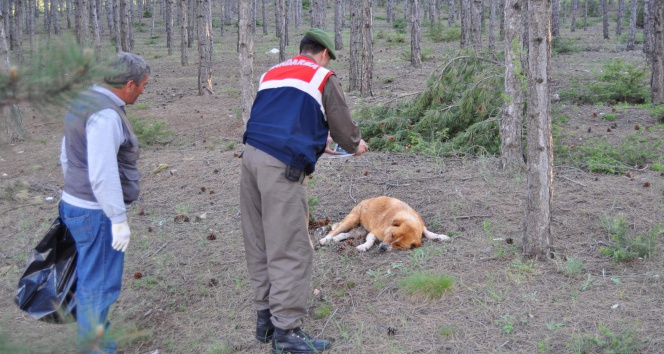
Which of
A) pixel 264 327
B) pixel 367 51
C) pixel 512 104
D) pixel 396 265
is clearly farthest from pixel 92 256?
pixel 367 51

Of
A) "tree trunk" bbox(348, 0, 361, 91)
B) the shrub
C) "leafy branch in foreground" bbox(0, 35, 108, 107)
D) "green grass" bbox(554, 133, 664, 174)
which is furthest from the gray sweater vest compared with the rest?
the shrub

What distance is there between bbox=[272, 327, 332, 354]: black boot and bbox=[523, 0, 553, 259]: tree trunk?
2.14m

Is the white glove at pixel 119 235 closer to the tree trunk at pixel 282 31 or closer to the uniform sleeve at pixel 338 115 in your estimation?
the uniform sleeve at pixel 338 115

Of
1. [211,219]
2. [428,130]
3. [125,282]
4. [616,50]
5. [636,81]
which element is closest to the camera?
[125,282]

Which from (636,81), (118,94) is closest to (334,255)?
(118,94)

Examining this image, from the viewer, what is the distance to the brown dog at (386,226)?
5.58m

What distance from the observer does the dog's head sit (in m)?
5.56

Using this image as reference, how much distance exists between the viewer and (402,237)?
5.57 meters

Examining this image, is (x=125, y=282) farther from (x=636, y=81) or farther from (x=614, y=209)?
(x=636, y=81)

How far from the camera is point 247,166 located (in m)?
3.98

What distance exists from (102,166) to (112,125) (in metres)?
0.25

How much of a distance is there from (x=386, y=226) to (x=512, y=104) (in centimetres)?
245

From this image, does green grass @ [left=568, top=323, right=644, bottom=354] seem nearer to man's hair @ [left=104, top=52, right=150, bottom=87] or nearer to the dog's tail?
the dog's tail

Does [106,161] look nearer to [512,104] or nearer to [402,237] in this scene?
[402,237]
